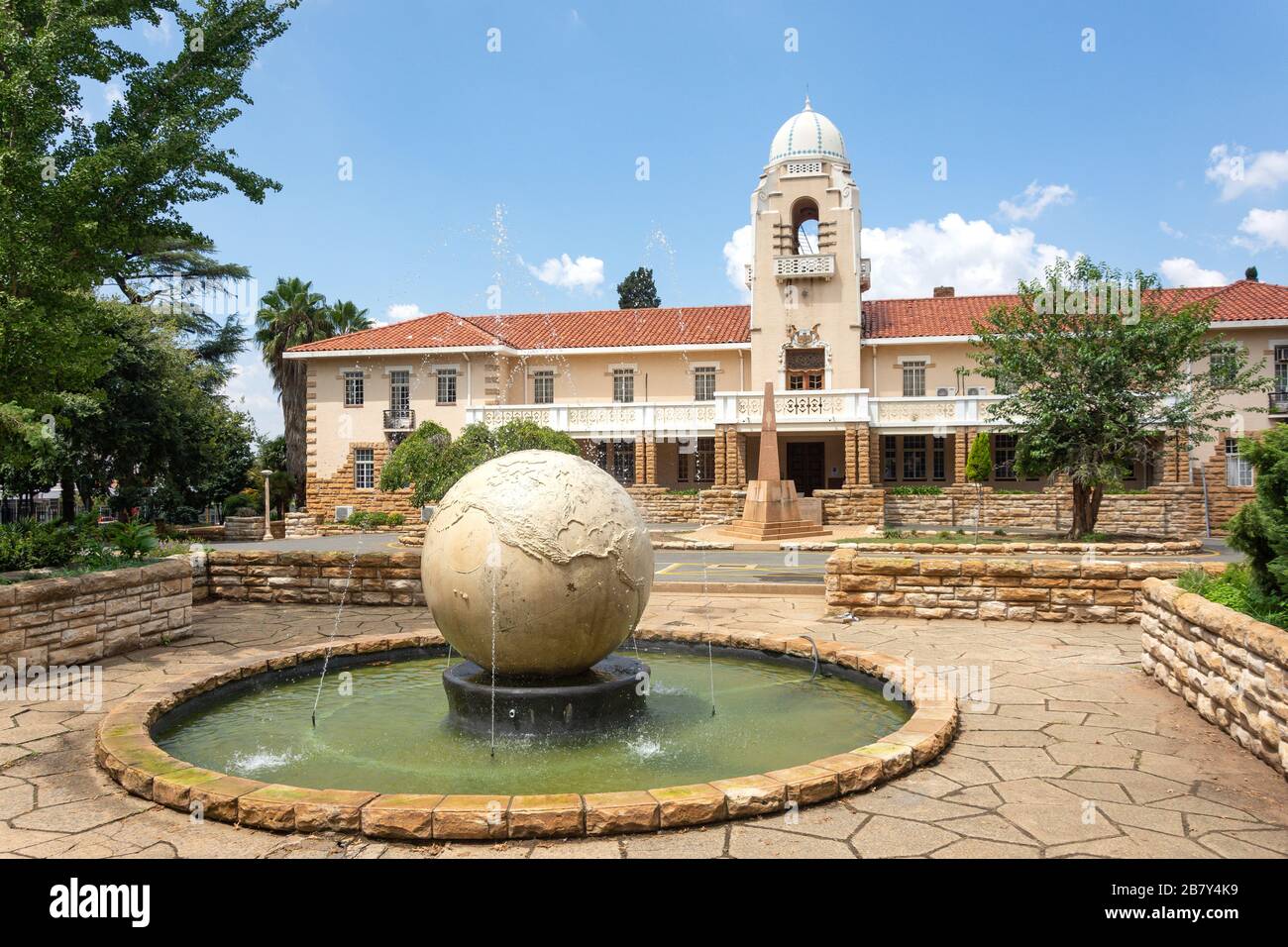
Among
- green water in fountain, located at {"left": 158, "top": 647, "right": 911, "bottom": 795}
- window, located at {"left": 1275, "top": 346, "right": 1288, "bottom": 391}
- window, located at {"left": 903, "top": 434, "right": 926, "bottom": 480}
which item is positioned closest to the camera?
green water in fountain, located at {"left": 158, "top": 647, "right": 911, "bottom": 795}

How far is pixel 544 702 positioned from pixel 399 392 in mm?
34864

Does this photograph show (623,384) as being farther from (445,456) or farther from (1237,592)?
(1237,592)

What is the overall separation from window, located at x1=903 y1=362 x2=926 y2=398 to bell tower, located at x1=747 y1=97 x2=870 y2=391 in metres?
2.33

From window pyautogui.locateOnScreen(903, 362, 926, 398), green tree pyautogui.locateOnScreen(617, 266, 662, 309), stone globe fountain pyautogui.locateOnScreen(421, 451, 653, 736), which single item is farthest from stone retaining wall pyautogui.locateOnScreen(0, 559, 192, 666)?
green tree pyautogui.locateOnScreen(617, 266, 662, 309)

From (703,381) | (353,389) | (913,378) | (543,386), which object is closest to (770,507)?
(703,381)

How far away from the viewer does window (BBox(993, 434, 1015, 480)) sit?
35.7m

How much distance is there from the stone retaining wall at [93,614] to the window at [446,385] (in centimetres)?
2885

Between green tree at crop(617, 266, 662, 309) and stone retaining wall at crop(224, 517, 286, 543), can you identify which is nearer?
stone retaining wall at crop(224, 517, 286, 543)

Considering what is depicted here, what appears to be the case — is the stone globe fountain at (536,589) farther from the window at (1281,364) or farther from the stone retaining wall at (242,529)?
the window at (1281,364)

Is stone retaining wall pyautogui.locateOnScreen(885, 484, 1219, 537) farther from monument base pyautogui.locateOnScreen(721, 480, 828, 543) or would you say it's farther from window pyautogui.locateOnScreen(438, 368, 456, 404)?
window pyautogui.locateOnScreen(438, 368, 456, 404)

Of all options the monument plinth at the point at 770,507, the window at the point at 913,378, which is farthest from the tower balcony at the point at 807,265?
the monument plinth at the point at 770,507

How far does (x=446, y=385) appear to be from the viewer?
38625 millimetres

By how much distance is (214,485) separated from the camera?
43844 millimetres

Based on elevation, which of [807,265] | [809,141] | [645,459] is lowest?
[645,459]
